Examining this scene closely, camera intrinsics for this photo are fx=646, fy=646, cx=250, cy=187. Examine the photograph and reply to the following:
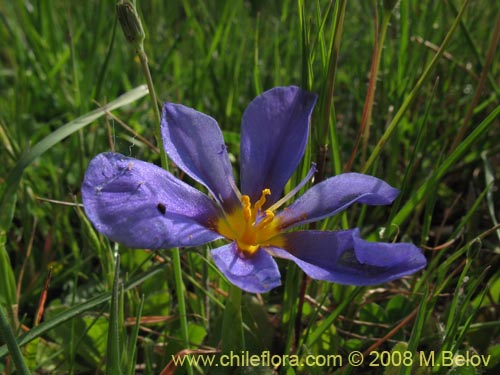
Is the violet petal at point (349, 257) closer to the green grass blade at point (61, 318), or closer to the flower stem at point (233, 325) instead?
the flower stem at point (233, 325)

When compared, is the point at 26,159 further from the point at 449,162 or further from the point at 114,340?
the point at 449,162

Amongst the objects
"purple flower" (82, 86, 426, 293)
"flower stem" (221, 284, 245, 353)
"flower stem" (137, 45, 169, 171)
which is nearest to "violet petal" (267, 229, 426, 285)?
"purple flower" (82, 86, 426, 293)

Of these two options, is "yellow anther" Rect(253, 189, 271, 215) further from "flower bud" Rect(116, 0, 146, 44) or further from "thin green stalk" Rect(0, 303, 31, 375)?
"thin green stalk" Rect(0, 303, 31, 375)

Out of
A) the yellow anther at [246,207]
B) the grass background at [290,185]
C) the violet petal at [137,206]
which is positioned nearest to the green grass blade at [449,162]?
the grass background at [290,185]

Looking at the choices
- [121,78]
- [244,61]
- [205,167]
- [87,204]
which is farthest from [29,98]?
[87,204]

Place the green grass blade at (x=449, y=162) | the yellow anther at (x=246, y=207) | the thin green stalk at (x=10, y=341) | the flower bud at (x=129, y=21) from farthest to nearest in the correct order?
the green grass blade at (x=449, y=162), the yellow anther at (x=246, y=207), the flower bud at (x=129, y=21), the thin green stalk at (x=10, y=341)
